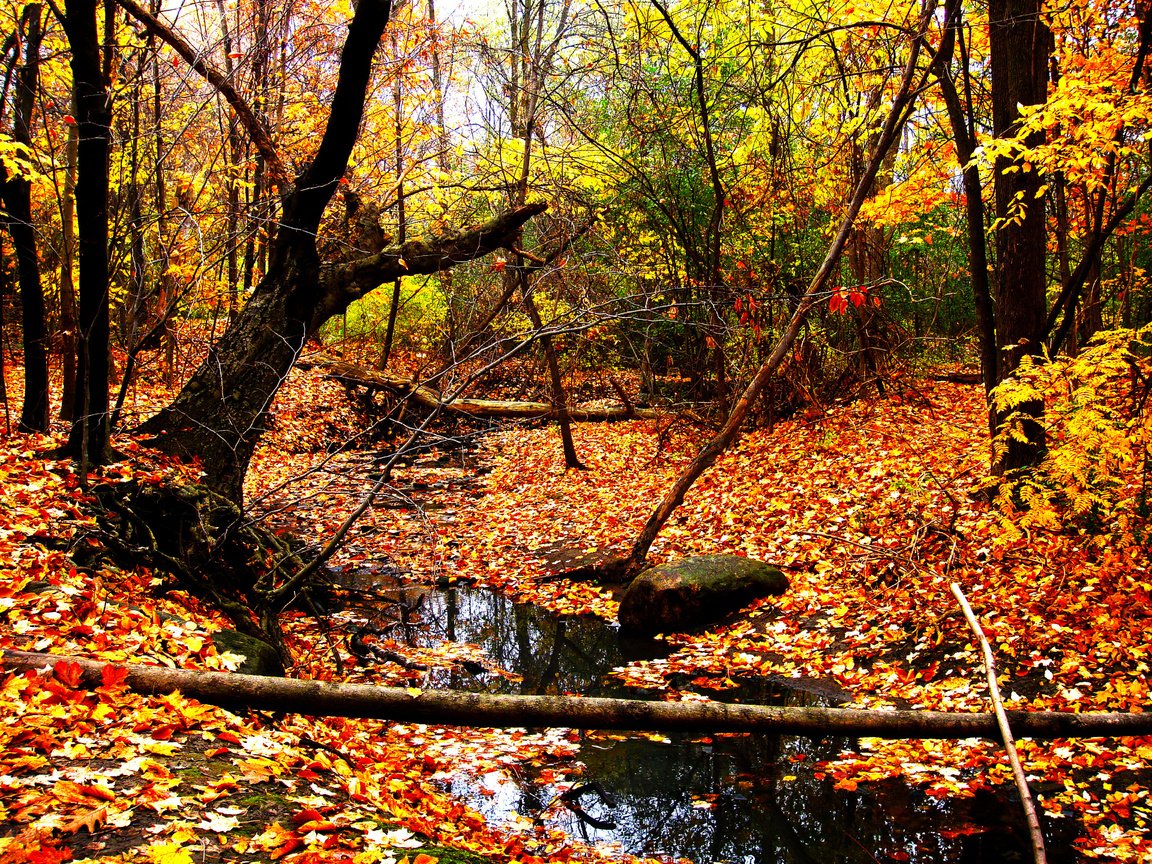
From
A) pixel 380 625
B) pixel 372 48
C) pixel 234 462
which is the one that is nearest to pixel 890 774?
pixel 380 625

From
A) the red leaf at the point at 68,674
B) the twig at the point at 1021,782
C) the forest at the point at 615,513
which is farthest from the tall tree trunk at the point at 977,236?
the red leaf at the point at 68,674

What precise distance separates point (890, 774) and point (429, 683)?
3.79 meters

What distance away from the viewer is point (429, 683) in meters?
6.55

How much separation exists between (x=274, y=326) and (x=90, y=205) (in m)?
2.13

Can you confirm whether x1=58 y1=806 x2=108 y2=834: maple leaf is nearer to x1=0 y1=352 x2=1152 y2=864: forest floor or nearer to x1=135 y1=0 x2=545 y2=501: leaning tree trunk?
x1=0 y1=352 x2=1152 y2=864: forest floor

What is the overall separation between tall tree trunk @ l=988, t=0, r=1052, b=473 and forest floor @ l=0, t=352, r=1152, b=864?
114 cm

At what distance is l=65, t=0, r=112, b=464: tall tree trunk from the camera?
5508mm

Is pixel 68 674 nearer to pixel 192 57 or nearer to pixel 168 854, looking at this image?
pixel 168 854

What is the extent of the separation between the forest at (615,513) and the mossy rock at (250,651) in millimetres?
26

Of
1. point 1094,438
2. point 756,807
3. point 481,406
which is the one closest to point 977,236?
point 1094,438

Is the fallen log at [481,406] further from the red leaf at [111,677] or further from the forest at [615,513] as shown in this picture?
the red leaf at [111,677]

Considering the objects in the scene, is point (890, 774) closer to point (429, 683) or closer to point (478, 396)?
point (429, 683)

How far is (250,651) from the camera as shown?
4.59m

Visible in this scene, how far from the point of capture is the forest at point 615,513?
3.42m
